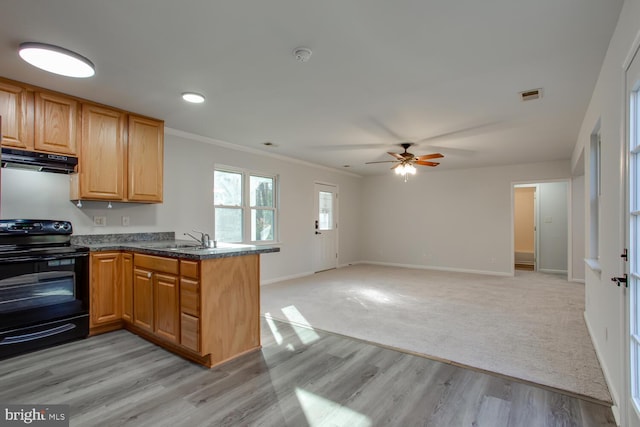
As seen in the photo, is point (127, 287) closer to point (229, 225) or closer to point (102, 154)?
point (102, 154)

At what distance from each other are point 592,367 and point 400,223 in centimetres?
572

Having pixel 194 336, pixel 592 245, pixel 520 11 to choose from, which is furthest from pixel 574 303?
pixel 194 336

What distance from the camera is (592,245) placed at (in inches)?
134

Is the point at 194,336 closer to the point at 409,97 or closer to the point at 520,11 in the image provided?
the point at 409,97

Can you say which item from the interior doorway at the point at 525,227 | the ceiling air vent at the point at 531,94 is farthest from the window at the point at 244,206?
the interior doorway at the point at 525,227

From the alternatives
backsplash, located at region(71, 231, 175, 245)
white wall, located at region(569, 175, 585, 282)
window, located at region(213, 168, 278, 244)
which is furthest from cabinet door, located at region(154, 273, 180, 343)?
white wall, located at region(569, 175, 585, 282)

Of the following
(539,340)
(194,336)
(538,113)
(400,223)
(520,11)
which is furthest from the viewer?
(400,223)

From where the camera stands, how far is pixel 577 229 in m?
6.20

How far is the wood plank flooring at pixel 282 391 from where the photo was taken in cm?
195

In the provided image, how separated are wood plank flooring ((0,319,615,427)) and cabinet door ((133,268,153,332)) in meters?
0.26

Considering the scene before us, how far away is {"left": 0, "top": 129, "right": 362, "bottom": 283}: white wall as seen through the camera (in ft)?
10.7

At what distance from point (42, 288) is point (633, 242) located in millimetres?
4269

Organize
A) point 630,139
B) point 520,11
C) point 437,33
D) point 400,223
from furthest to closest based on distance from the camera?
point 400,223
point 437,33
point 520,11
point 630,139

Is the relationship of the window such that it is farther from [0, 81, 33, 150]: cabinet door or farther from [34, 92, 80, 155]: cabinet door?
[0, 81, 33, 150]: cabinet door
